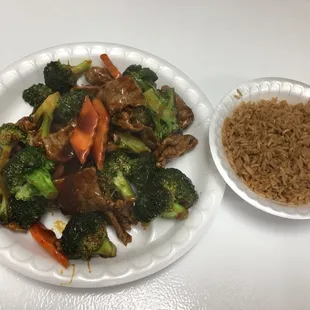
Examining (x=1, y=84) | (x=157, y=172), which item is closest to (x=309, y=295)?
(x=157, y=172)

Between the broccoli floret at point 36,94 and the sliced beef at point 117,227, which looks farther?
the broccoli floret at point 36,94

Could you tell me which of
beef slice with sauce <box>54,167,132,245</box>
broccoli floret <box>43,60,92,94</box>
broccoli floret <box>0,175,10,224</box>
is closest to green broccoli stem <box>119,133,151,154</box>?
beef slice with sauce <box>54,167,132,245</box>

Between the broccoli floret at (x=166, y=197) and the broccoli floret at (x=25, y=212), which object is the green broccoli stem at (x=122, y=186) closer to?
the broccoli floret at (x=166, y=197)

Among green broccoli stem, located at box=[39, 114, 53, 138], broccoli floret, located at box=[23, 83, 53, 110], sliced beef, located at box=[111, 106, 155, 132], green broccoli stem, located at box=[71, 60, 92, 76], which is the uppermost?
broccoli floret, located at box=[23, 83, 53, 110]

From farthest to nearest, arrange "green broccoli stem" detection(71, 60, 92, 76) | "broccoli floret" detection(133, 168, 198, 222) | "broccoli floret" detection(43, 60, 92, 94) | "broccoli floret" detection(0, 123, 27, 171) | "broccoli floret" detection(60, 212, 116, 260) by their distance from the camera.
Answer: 1. "green broccoli stem" detection(71, 60, 92, 76)
2. "broccoli floret" detection(43, 60, 92, 94)
3. "broccoli floret" detection(0, 123, 27, 171)
4. "broccoli floret" detection(133, 168, 198, 222)
5. "broccoli floret" detection(60, 212, 116, 260)

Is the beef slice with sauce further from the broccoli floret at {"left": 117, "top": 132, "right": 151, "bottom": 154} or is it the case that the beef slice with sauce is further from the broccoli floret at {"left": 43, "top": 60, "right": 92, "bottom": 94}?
the broccoli floret at {"left": 43, "top": 60, "right": 92, "bottom": 94}

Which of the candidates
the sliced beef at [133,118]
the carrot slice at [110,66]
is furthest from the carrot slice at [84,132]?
the carrot slice at [110,66]

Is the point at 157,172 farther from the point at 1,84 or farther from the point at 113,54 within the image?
the point at 1,84
